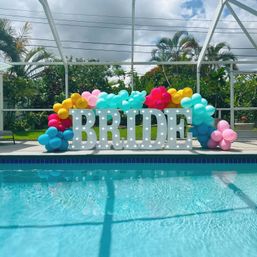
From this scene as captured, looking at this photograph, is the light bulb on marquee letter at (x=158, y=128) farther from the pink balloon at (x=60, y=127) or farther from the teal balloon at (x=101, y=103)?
the pink balloon at (x=60, y=127)

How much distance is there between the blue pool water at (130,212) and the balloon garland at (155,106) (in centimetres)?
104

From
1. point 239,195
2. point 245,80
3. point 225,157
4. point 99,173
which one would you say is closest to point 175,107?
point 225,157

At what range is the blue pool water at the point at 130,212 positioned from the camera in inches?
135

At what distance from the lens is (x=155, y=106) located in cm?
881

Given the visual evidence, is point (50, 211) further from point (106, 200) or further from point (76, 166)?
point (76, 166)

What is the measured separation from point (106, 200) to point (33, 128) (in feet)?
43.6

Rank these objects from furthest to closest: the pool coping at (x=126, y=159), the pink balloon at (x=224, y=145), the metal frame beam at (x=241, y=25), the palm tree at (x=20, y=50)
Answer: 1. the palm tree at (x=20, y=50)
2. the metal frame beam at (x=241, y=25)
3. the pink balloon at (x=224, y=145)
4. the pool coping at (x=126, y=159)

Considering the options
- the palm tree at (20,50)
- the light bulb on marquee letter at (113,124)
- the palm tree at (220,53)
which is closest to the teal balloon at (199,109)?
the light bulb on marquee letter at (113,124)

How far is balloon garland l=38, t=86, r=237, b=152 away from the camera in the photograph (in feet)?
28.3

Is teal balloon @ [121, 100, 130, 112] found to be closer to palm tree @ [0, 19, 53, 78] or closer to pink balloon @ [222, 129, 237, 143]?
pink balloon @ [222, 129, 237, 143]

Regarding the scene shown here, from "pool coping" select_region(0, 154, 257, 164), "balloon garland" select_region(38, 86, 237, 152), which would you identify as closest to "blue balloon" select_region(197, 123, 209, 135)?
"balloon garland" select_region(38, 86, 237, 152)

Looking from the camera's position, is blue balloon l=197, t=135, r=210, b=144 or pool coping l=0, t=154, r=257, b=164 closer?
pool coping l=0, t=154, r=257, b=164

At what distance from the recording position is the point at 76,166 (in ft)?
26.1

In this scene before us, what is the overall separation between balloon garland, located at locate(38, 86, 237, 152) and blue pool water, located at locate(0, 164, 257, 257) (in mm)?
1038
